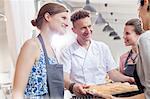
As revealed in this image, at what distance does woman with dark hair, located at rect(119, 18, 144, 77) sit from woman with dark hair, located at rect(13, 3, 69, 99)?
0.28 meters

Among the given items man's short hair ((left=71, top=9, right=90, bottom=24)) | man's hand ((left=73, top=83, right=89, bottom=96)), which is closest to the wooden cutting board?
man's hand ((left=73, top=83, right=89, bottom=96))

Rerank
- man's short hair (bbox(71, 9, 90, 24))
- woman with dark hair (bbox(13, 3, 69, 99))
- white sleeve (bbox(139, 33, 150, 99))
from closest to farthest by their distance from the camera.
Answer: white sleeve (bbox(139, 33, 150, 99)) → woman with dark hair (bbox(13, 3, 69, 99)) → man's short hair (bbox(71, 9, 90, 24))

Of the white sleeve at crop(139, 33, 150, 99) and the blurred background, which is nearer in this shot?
the white sleeve at crop(139, 33, 150, 99)

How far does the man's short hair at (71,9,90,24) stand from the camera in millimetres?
1058

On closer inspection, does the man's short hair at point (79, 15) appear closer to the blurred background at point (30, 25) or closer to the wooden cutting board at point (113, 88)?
the blurred background at point (30, 25)

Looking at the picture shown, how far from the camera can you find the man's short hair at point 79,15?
3.47ft

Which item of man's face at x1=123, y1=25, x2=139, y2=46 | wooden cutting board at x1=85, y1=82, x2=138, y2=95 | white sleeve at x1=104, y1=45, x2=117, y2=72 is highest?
man's face at x1=123, y1=25, x2=139, y2=46

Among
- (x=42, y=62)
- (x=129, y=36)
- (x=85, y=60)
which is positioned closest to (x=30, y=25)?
Answer: (x=42, y=62)

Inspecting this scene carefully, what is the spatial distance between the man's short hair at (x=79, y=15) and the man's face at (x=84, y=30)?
13 millimetres

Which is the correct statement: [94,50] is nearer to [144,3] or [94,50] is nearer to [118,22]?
[118,22]

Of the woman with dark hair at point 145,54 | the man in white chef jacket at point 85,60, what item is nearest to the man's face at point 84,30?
the man in white chef jacket at point 85,60

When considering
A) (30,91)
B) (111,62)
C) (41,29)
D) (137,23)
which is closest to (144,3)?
(137,23)

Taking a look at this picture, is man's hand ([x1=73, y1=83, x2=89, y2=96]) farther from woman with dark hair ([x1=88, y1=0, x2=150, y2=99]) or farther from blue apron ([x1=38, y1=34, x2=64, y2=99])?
woman with dark hair ([x1=88, y1=0, x2=150, y2=99])

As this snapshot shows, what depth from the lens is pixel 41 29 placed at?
1023 millimetres
